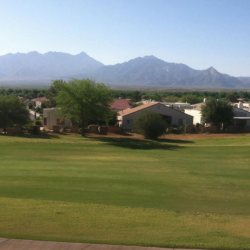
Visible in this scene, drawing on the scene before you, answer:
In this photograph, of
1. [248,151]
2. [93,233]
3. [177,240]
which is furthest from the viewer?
[248,151]

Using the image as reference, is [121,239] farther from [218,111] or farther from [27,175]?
[218,111]

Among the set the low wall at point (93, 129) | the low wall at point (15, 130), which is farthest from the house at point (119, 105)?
the low wall at point (15, 130)

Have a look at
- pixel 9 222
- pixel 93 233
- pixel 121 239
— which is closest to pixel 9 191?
pixel 9 222

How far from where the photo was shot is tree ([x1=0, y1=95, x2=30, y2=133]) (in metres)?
40.8

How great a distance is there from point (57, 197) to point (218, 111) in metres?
42.5

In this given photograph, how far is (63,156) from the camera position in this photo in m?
24.9

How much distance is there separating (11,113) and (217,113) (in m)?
28.0

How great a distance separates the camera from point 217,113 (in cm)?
5153

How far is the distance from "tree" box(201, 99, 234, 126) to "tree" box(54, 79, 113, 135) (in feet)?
55.7

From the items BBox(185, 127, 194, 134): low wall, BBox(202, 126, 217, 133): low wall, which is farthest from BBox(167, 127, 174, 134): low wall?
BBox(202, 126, 217, 133): low wall

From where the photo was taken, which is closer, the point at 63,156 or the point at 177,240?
the point at 177,240

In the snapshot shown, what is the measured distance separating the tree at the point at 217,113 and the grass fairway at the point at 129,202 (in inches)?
1179

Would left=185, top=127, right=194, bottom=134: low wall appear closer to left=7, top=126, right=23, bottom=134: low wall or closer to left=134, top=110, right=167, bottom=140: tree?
left=134, top=110, right=167, bottom=140: tree

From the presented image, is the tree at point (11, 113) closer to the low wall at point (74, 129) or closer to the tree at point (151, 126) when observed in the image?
the low wall at point (74, 129)
